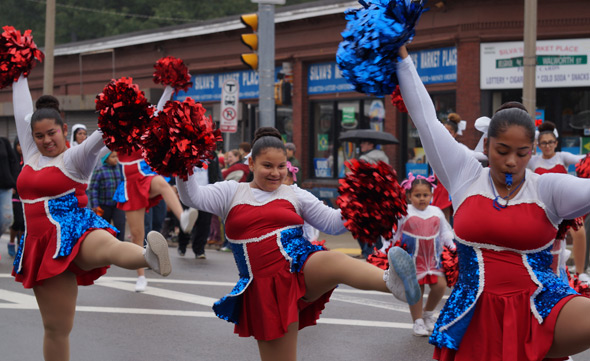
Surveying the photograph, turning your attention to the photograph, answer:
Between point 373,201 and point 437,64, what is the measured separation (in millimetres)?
14244

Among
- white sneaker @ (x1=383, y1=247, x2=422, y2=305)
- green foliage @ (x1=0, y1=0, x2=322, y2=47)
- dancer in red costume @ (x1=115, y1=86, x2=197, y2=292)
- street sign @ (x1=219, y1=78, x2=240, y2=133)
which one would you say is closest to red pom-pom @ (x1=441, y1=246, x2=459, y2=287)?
white sneaker @ (x1=383, y1=247, x2=422, y2=305)

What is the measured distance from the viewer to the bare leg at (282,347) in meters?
4.88

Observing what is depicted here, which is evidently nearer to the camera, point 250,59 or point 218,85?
point 250,59

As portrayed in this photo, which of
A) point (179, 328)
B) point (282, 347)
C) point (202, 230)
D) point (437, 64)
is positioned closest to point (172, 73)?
point (179, 328)

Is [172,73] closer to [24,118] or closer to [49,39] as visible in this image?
[24,118]

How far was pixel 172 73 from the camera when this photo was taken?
6770 mm

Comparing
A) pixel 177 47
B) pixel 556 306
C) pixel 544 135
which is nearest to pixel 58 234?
pixel 556 306

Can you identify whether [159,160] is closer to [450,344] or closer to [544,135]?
[450,344]

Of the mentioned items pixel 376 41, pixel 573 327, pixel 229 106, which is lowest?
pixel 573 327

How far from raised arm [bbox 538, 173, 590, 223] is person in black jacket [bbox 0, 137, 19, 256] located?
9046 millimetres

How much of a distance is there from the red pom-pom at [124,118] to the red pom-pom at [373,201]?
1.32 meters

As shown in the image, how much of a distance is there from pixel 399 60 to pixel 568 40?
45.2 feet

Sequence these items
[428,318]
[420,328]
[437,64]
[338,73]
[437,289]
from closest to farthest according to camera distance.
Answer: [420,328], [437,289], [428,318], [437,64], [338,73]

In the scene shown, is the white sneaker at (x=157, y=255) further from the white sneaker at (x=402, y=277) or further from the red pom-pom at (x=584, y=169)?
the red pom-pom at (x=584, y=169)
